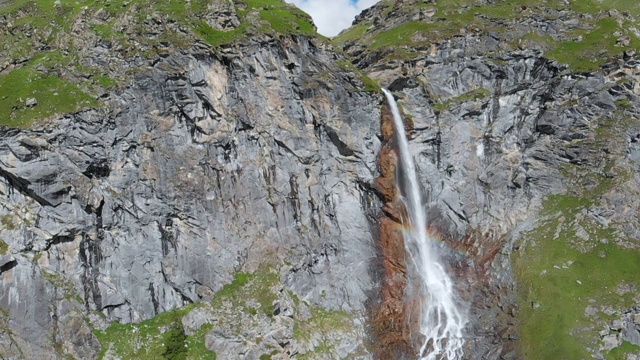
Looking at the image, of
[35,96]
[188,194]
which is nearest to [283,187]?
[188,194]

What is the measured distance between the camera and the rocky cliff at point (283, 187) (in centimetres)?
3086

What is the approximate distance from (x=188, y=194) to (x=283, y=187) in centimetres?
779

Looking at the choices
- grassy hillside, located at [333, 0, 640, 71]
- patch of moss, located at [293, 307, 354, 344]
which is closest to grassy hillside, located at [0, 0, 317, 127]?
grassy hillside, located at [333, 0, 640, 71]

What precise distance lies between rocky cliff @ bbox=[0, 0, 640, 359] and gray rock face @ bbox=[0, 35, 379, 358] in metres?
0.13

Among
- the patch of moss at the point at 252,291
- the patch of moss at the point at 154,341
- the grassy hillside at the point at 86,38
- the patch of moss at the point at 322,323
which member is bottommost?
the patch of moss at the point at 322,323

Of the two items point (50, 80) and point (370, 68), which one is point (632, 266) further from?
point (50, 80)

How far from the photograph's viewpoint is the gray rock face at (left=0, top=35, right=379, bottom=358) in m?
29.6

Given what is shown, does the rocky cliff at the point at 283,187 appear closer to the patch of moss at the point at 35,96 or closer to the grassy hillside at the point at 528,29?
the patch of moss at the point at 35,96

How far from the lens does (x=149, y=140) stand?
35094 mm

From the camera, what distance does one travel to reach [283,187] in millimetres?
38844

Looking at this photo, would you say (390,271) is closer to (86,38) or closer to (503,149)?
(503,149)

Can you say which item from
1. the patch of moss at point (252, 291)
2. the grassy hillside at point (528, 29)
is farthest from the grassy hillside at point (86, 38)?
the patch of moss at point (252, 291)

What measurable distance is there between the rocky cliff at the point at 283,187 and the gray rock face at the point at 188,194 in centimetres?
13

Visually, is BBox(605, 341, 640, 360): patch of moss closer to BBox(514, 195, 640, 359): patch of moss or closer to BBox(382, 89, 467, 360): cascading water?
BBox(514, 195, 640, 359): patch of moss
